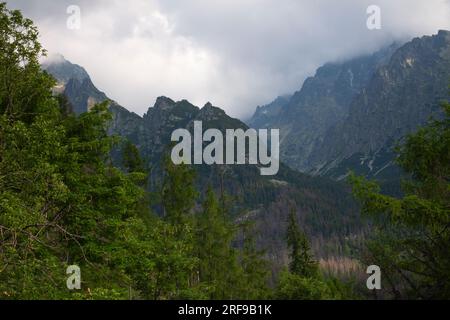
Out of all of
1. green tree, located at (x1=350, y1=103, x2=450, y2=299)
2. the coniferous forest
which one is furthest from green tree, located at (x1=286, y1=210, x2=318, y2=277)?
green tree, located at (x1=350, y1=103, x2=450, y2=299)

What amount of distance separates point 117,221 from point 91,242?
134 centimetres

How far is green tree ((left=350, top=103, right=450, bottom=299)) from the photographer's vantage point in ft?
48.0

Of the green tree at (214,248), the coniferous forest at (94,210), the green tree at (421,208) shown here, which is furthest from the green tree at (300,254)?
the green tree at (421,208)

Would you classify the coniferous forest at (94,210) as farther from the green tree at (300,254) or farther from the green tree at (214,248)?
the green tree at (300,254)

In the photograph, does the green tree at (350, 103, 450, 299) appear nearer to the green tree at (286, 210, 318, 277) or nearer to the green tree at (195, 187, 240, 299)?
the green tree at (195, 187, 240, 299)

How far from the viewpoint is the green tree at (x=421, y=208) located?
48.0 ft

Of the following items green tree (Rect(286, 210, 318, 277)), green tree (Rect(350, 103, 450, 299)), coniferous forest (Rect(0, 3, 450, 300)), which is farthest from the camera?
green tree (Rect(286, 210, 318, 277))

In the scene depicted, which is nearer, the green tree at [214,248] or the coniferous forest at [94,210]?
the coniferous forest at [94,210]

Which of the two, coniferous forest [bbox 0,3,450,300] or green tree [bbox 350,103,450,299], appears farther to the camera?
green tree [bbox 350,103,450,299]

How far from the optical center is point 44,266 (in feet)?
42.8
